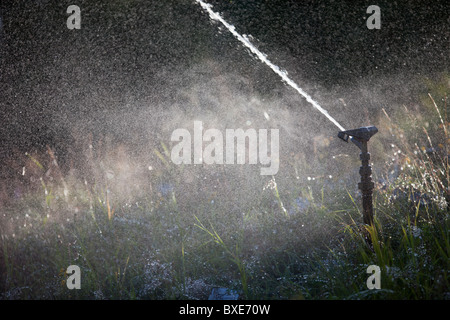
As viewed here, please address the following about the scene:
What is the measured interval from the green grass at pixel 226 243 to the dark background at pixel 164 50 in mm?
1117

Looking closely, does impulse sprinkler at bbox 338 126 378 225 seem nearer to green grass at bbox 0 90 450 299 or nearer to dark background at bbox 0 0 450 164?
green grass at bbox 0 90 450 299

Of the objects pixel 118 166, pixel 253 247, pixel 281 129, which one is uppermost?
pixel 281 129

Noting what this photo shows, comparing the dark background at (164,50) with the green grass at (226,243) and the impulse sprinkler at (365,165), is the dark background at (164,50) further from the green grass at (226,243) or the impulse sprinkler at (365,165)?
the impulse sprinkler at (365,165)

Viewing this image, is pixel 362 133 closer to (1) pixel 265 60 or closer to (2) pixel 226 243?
(2) pixel 226 243

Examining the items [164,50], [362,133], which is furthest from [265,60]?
[362,133]

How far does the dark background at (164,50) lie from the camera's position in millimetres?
3834

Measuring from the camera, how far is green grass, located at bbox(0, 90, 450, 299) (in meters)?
2.02

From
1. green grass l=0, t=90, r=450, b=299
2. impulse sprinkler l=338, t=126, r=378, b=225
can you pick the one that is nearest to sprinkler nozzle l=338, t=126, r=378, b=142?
impulse sprinkler l=338, t=126, r=378, b=225

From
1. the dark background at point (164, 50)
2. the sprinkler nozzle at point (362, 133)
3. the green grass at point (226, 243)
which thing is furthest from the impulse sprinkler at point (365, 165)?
the dark background at point (164, 50)

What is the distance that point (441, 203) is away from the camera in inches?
90.7

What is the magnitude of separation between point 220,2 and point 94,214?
2831mm
